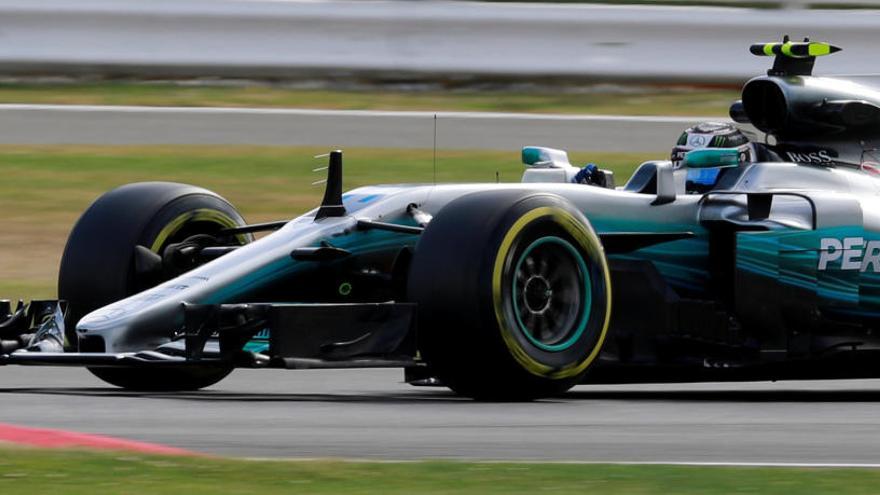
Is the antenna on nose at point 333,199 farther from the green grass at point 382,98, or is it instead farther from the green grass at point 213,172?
the green grass at point 382,98

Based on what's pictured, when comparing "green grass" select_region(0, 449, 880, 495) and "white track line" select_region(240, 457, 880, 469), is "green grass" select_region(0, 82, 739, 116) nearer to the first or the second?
"white track line" select_region(240, 457, 880, 469)

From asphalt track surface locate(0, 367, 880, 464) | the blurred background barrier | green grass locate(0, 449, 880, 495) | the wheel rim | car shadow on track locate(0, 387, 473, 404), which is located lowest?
car shadow on track locate(0, 387, 473, 404)

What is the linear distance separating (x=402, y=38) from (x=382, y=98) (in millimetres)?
664

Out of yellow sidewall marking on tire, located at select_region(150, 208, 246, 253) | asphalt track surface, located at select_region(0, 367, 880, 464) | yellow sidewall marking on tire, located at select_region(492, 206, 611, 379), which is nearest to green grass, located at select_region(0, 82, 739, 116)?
yellow sidewall marking on tire, located at select_region(150, 208, 246, 253)

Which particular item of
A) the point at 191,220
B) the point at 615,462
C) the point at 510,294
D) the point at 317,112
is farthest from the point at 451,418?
the point at 317,112

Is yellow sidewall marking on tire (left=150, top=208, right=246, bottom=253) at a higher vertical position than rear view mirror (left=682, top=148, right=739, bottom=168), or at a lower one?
lower

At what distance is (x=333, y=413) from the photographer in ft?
25.4

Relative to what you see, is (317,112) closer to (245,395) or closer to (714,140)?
(714,140)

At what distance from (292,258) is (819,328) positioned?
2.70 m

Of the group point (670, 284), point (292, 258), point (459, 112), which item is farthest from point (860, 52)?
point (292, 258)

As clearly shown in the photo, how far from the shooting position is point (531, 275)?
26.8ft

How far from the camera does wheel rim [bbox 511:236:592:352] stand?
8133mm

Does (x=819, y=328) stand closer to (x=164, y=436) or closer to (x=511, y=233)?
(x=511, y=233)

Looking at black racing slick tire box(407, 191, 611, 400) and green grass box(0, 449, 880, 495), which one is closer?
green grass box(0, 449, 880, 495)
